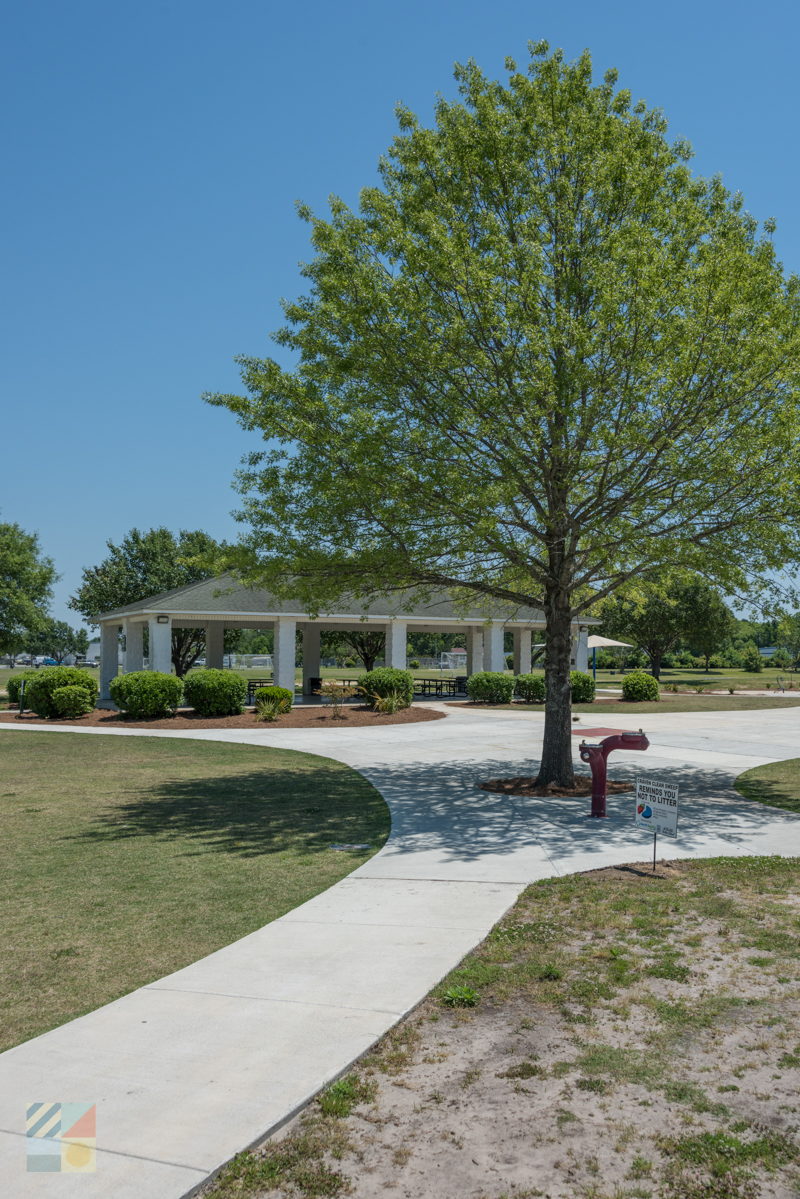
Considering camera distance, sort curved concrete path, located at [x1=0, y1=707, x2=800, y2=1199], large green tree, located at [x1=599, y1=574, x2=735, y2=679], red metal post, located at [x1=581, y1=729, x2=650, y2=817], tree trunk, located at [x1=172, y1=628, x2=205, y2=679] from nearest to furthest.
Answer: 1. curved concrete path, located at [x1=0, y1=707, x2=800, y2=1199]
2. red metal post, located at [x1=581, y1=729, x2=650, y2=817]
3. tree trunk, located at [x1=172, y1=628, x2=205, y2=679]
4. large green tree, located at [x1=599, y1=574, x2=735, y2=679]

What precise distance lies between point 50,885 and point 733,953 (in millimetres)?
5558

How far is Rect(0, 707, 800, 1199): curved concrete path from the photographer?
11.2 ft

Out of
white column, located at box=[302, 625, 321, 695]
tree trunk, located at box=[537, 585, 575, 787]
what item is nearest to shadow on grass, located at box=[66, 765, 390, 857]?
Answer: tree trunk, located at box=[537, 585, 575, 787]

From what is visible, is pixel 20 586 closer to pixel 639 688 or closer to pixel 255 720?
pixel 255 720

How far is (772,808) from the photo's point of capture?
11164 mm

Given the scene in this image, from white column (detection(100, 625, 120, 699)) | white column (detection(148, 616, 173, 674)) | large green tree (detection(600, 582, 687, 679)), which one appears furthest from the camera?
large green tree (detection(600, 582, 687, 679))

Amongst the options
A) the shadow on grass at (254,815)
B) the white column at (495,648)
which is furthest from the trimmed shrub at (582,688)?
the shadow on grass at (254,815)

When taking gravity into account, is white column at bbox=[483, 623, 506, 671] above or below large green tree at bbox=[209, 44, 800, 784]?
below

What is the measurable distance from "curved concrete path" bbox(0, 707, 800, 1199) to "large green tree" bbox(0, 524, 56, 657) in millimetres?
30695

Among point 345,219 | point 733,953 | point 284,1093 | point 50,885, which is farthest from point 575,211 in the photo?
point 284,1093

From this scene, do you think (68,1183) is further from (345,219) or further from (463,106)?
(463,106)

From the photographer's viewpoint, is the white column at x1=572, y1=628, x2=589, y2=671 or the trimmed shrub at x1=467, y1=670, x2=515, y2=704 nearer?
the trimmed shrub at x1=467, y1=670, x2=515, y2=704

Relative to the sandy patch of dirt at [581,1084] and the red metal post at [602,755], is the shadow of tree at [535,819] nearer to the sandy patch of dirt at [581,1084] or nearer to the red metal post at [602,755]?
the red metal post at [602,755]

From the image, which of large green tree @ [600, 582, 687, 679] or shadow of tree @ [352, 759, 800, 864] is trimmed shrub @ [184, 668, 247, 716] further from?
large green tree @ [600, 582, 687, 679]
